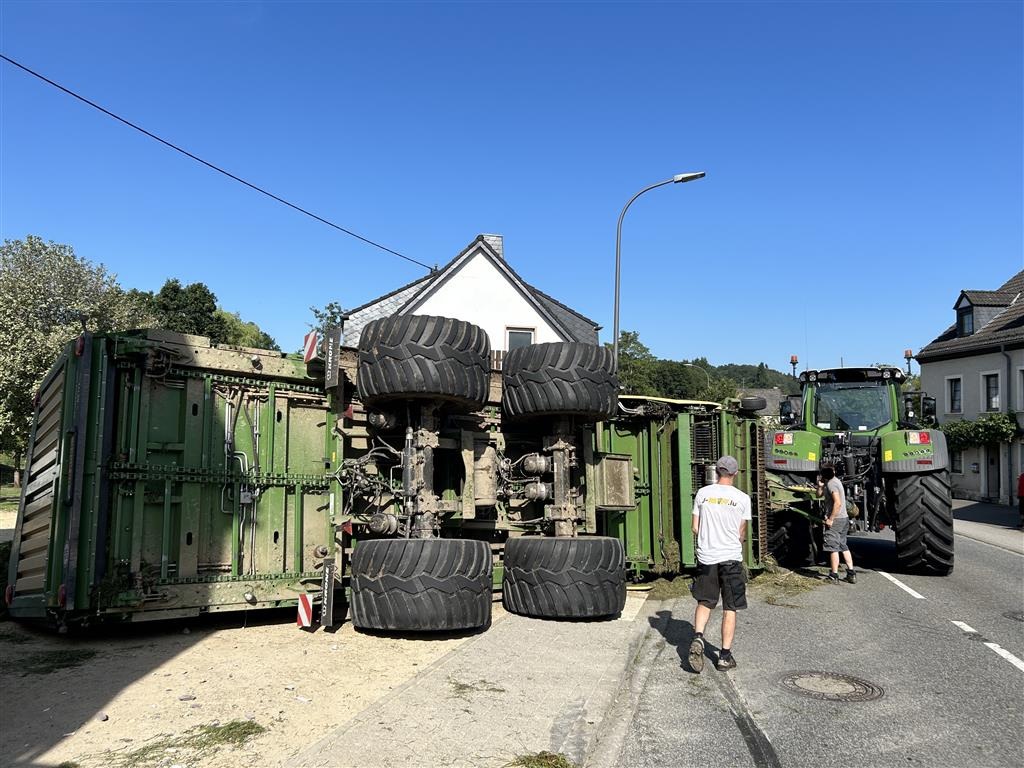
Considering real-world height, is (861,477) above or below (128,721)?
above

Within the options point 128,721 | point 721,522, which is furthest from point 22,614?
point 721,522

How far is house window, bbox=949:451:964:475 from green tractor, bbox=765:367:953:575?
877 inches

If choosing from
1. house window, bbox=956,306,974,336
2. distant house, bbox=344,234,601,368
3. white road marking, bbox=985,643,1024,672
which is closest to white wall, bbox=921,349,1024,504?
house window, bbox=956,306,974,336

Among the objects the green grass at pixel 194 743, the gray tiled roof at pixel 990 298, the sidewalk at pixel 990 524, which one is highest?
the gray tiled roof at pixel 990 298

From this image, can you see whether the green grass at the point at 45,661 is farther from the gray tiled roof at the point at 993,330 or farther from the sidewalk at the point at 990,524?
the gray tiled roof at the point at 993,330

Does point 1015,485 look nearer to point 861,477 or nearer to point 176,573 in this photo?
point 861,477

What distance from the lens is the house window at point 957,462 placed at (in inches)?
1240

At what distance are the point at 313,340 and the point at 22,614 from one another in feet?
11.7

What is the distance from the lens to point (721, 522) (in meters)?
6.12

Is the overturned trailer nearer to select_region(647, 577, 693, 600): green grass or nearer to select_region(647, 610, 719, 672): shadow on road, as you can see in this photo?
select_region(647, 610, 719, 672): shadow on road

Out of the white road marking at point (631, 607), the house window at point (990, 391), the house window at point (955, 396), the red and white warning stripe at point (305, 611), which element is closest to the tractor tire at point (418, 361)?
the red and white warning stripe at point (305, 611)

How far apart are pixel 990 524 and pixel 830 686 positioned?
794 inches

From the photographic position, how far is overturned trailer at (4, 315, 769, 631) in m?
6.46

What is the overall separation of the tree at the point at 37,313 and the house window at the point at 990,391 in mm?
32350
